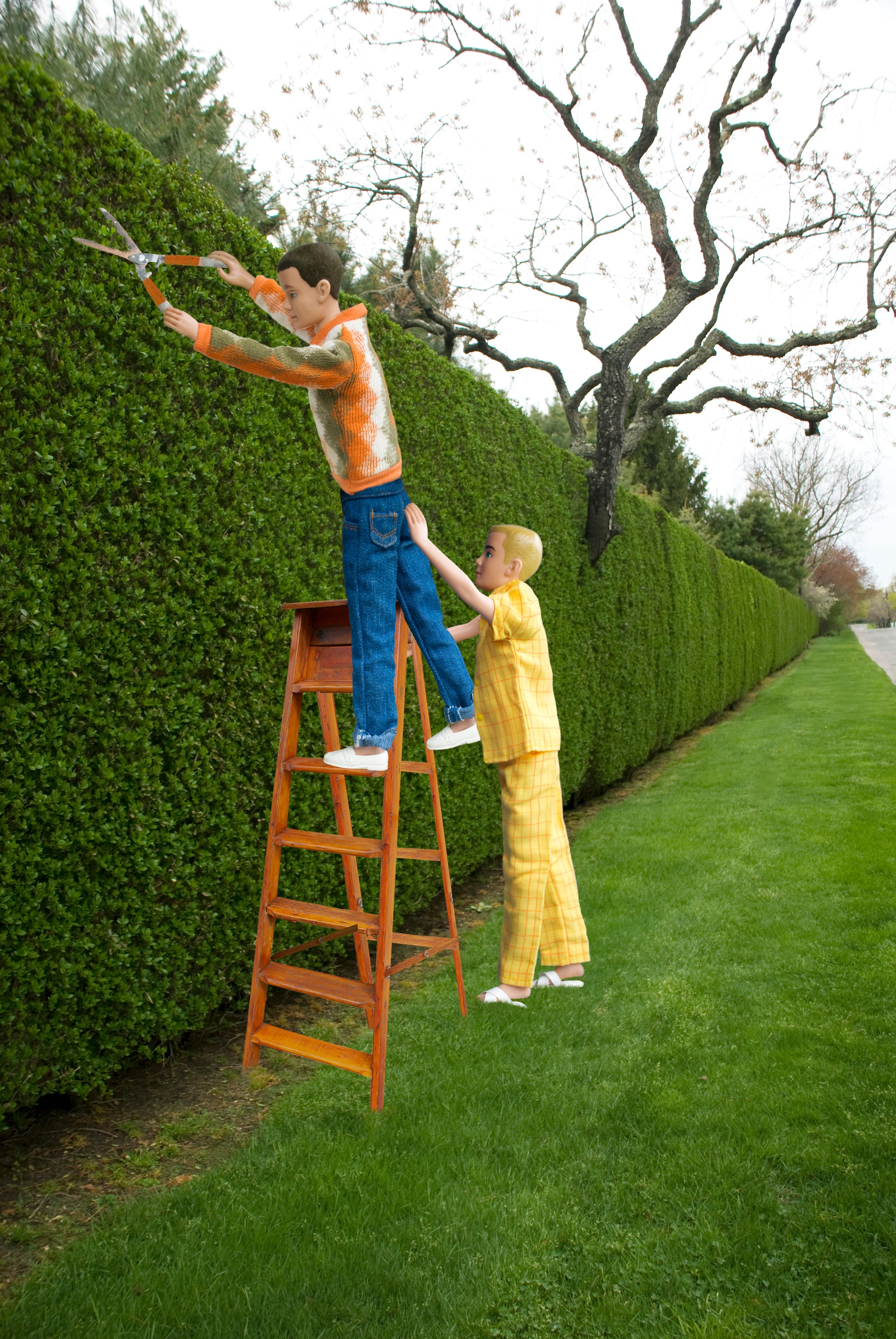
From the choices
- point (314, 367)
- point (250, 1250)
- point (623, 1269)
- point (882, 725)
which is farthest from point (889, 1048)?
point (882, 725)

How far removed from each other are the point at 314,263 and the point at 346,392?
38cm

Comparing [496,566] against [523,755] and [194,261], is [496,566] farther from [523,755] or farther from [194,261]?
[194,261]

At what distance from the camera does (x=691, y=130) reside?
433 inches

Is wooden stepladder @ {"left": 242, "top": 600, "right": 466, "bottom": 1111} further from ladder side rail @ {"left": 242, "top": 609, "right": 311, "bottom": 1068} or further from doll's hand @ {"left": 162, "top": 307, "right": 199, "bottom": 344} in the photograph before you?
doll's hand @ {"left": 162, "top": 307, "right": 199, "bottom": 344}

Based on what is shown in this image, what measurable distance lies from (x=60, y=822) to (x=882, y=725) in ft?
42.0

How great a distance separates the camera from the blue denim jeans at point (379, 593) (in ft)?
8.21

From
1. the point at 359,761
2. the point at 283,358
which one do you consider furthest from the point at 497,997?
the point at 283,358

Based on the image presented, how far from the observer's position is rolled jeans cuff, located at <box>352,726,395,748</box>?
8.50ft

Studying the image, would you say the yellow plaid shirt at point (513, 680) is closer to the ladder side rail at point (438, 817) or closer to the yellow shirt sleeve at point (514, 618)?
the yellow shirt sleeve at point (514, 618)

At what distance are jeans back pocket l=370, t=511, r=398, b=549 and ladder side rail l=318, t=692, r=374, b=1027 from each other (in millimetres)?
909

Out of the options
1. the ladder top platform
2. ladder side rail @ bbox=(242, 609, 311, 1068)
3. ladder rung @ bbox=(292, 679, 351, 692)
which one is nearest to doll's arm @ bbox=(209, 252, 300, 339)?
the ladder top platform

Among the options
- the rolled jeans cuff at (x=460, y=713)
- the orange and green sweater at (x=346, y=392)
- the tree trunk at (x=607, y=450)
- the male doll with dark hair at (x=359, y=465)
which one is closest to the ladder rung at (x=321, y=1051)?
the male doll with dark hair at (x=359, y=465)

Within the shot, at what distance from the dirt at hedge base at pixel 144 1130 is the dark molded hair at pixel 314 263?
2743mm

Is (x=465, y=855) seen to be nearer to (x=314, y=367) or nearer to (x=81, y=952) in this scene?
(x=81, y=952)
